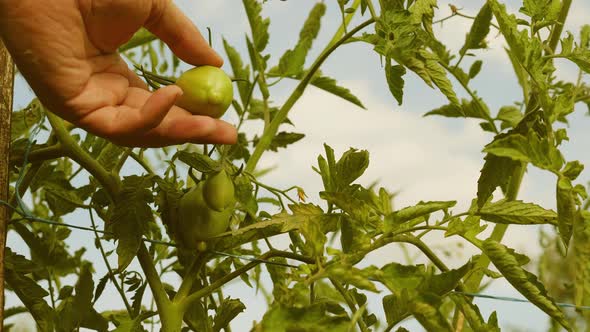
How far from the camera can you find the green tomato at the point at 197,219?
1031 millimetres

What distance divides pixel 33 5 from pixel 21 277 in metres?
0.45

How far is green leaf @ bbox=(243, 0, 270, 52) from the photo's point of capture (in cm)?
114

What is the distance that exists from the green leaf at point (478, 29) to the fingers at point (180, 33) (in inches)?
13.7

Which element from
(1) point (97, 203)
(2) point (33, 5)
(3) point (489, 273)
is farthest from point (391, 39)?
(1) point (97, 203)

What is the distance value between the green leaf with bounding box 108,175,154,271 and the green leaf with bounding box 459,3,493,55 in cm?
48

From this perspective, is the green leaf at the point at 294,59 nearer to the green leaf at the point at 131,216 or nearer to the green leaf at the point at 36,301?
the green leaf at the point at 131,216

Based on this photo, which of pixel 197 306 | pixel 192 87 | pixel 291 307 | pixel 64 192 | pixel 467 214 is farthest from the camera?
pixel 64 192

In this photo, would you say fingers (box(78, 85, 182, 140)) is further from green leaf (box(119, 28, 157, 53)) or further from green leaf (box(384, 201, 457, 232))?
green leaf (box(119, 28, 157, 53))

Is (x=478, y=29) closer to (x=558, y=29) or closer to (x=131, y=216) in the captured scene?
(x=558, y=29)

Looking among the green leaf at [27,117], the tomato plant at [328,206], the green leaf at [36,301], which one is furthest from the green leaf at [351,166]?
the green leaf at [27,117]

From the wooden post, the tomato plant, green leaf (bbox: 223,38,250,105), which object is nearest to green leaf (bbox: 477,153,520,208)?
the tomato plant

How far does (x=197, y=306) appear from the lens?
115 centimetres

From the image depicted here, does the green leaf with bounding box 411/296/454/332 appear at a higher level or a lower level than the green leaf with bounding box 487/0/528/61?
lower

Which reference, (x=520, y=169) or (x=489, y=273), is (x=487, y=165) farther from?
(x=520, y=169)
